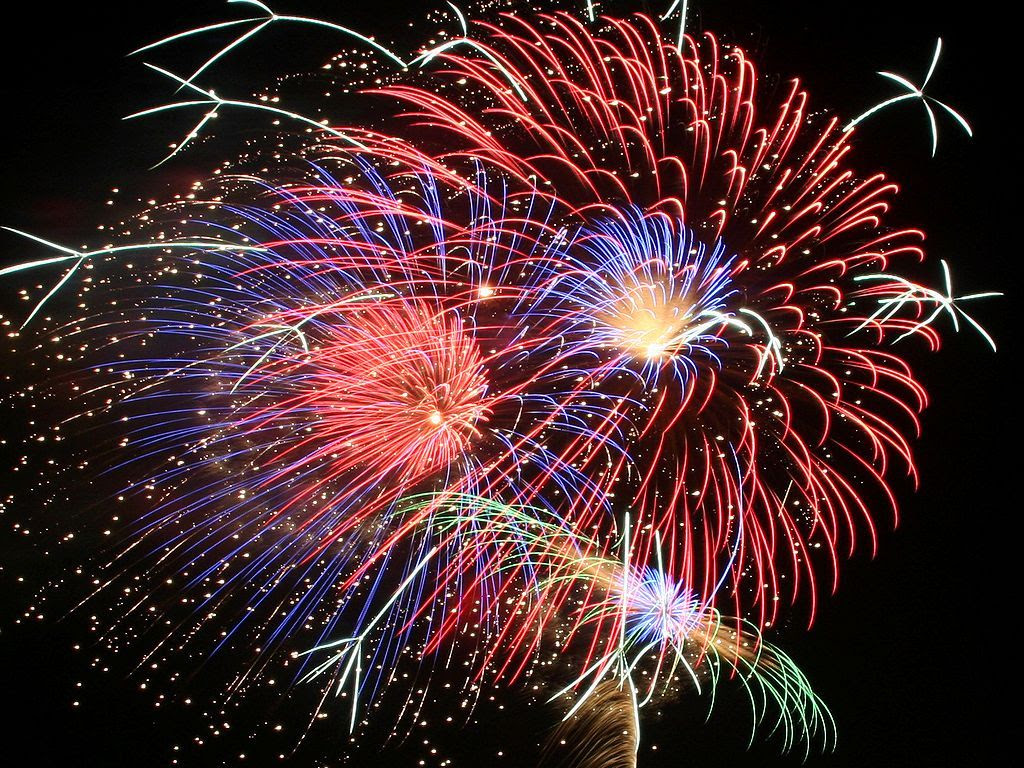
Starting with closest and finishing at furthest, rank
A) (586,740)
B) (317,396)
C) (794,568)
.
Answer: (317,396) → (586,740) → (794,568)

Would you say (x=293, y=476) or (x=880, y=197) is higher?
(x=880, y=197)

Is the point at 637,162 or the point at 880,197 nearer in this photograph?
the point at 637,162

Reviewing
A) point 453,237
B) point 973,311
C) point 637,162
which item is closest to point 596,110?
point 637,162

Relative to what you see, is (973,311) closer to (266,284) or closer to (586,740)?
(586,740)

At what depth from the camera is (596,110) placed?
426 cm

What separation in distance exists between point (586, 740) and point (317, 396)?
8.29ft

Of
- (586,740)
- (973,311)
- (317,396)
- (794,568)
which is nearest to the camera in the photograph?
(317,396)

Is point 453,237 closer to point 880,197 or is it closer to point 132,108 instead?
point 132,108

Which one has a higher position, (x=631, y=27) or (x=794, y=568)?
(x=631, y=27)

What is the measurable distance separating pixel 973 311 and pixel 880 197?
111 centimetres

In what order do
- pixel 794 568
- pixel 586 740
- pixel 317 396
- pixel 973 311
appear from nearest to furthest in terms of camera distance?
1. pixel 317 396
2. pixel 586 740
3. pixel 794 568
4. pixel 973 311

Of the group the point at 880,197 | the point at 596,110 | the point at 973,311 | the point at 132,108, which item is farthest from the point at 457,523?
the point at 973,311

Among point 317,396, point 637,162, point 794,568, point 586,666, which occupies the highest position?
point 637,162

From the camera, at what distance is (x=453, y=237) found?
13.6 feet
